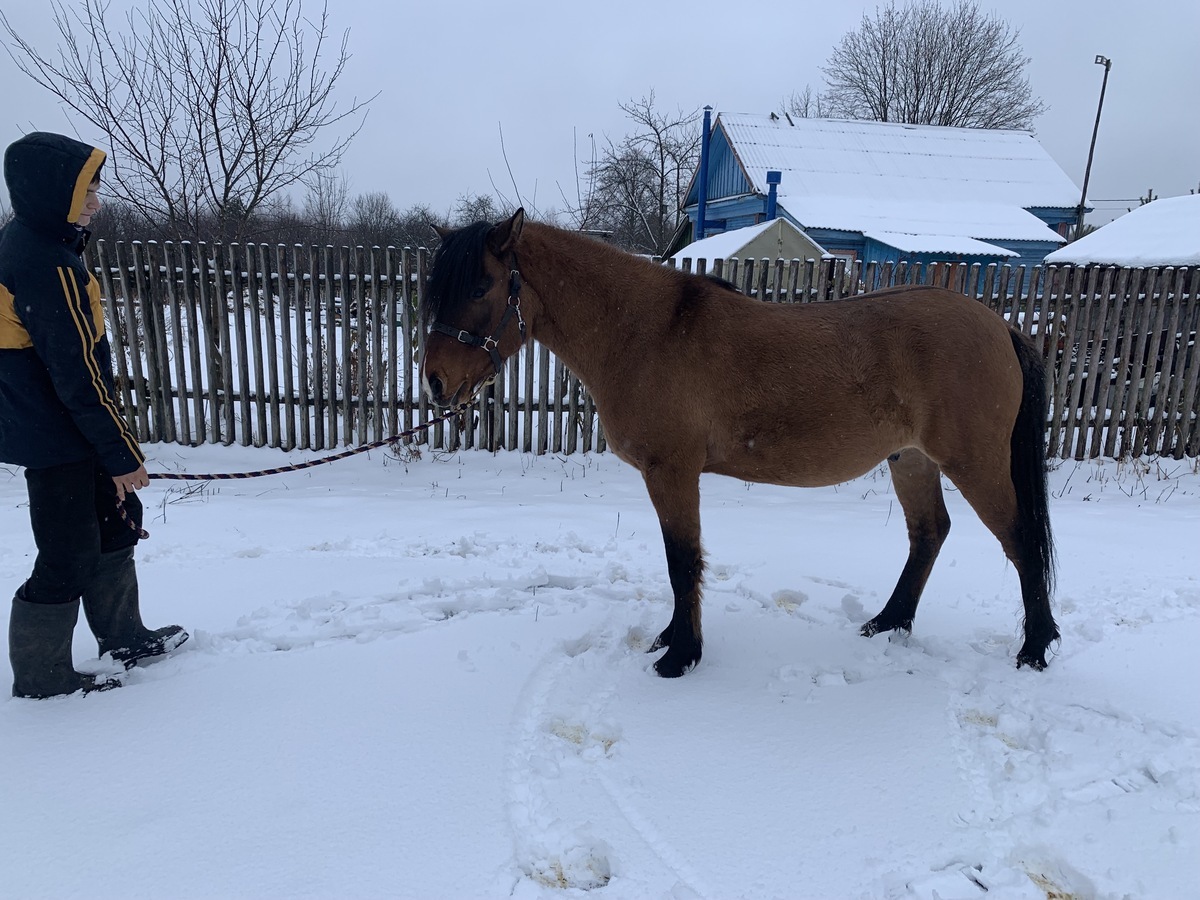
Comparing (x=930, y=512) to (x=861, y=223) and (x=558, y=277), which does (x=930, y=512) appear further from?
(x=861, y=223)

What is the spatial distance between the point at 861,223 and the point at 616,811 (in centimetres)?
1991

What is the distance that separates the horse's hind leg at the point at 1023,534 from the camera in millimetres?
2951

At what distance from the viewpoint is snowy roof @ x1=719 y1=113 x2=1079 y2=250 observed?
747 inches

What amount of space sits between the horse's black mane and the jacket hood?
4.13 feet

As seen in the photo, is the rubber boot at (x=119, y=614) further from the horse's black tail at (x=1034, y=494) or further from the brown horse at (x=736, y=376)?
the horse's black tail at (x=1034, y=494)

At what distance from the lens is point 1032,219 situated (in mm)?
19750

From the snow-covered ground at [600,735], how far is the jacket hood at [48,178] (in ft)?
5.99

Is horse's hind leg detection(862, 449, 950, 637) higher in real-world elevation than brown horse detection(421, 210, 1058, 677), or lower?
lower

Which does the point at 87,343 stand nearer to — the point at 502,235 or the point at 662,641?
the point at 502,235

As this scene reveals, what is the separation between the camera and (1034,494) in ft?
9.98

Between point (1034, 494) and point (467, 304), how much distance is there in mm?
2785

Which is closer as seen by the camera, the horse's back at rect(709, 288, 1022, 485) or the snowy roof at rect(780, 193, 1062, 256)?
the horse's back at rect(709, 288, 1022, 485)

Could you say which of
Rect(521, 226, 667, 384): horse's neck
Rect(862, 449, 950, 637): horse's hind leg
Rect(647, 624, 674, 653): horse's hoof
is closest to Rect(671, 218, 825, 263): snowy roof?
Rect(862, 449, 950, 637): horse's hind leg

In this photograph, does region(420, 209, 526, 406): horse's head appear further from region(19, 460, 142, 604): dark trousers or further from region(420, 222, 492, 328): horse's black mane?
region(19, 460, 142, 604): dark trousers
